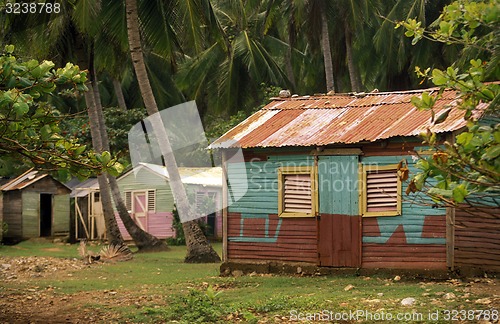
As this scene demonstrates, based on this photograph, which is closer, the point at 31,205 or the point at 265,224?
the point at 265,224

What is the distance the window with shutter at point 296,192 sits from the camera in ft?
56.7

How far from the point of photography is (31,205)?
32.5 meters

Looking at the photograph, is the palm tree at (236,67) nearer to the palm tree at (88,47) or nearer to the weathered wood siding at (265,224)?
the palm tree at (88,47)

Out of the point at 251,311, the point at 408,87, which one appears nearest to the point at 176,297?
the point at 251,311

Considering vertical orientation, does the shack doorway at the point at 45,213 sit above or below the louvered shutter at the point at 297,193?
below

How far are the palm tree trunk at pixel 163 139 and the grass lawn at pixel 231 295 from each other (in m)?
1.58

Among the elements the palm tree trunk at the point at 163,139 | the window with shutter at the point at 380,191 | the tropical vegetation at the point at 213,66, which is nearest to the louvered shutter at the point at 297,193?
the window with shutter at the point at 380,191

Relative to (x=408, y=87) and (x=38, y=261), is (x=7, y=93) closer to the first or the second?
(x=38, y=261)

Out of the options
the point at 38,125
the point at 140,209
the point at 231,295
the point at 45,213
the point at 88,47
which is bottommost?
the point at 231,295

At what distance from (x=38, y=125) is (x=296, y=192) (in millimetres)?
7796

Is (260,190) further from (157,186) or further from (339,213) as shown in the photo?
(157,186)

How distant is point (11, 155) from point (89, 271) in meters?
10.2

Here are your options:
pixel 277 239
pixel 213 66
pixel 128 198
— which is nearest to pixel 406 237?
pixel 277 239

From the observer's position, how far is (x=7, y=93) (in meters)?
9.45
